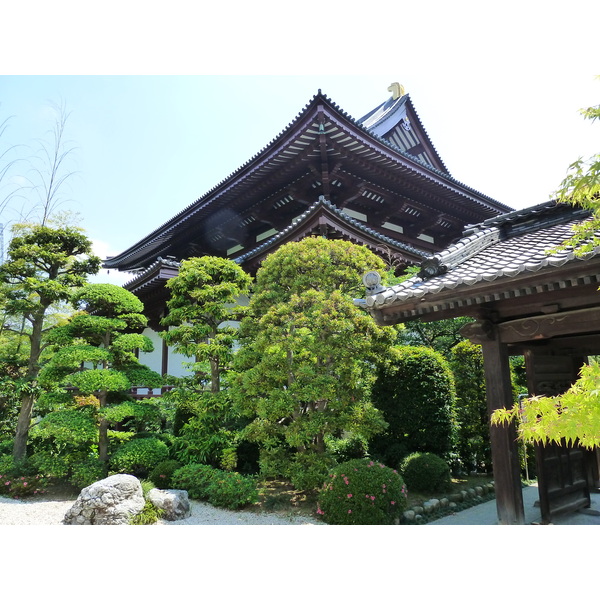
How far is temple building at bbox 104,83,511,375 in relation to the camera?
841 centimetres

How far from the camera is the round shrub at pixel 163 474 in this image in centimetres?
599

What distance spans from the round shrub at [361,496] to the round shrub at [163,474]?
2.23 m

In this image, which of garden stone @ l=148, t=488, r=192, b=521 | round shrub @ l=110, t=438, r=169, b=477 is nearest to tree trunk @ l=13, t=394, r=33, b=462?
round shrub @ l=110, t=438, r=169, b=477

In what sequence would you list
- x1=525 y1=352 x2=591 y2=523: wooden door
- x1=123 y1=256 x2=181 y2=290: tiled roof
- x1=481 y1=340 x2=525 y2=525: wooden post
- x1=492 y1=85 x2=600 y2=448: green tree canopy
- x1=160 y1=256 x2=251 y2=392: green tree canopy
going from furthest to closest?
x1=123 y1=256 x2=181 y2=290: tiled roof < x1=160 y1=256 x2=251 y2=392: green tree canopy < x1=525 y1=352 x2=591 y2=523: wooden door < x1=481 y1=340 x2=525 y2=525: wooden post < x1=492 y1=85 x2=600 y2=448: green tree canopy

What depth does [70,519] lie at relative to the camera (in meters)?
4.61

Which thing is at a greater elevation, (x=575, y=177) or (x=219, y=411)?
(x=575, y=177)

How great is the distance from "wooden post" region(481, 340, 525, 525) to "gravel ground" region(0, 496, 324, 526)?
184cm

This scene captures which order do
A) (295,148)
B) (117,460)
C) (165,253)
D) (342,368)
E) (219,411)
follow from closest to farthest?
(342,368) < (117,460) < (219,411) < (295,148) < (165,253)

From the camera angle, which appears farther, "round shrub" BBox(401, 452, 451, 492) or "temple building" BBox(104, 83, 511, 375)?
"temple building" BBox(104, 83, 511, 375)

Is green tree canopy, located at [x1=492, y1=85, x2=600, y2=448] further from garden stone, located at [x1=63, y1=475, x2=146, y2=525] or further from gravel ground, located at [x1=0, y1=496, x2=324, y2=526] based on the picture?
garden stone, located at [x1=63, y1=475, x2=146, y2=525]

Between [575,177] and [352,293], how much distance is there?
362cm

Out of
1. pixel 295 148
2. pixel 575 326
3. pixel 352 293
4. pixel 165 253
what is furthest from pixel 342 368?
pixel 165 253

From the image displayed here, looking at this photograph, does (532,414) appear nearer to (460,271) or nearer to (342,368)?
(460,271)

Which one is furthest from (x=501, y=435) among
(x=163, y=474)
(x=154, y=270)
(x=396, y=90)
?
(x=396, y=90)
